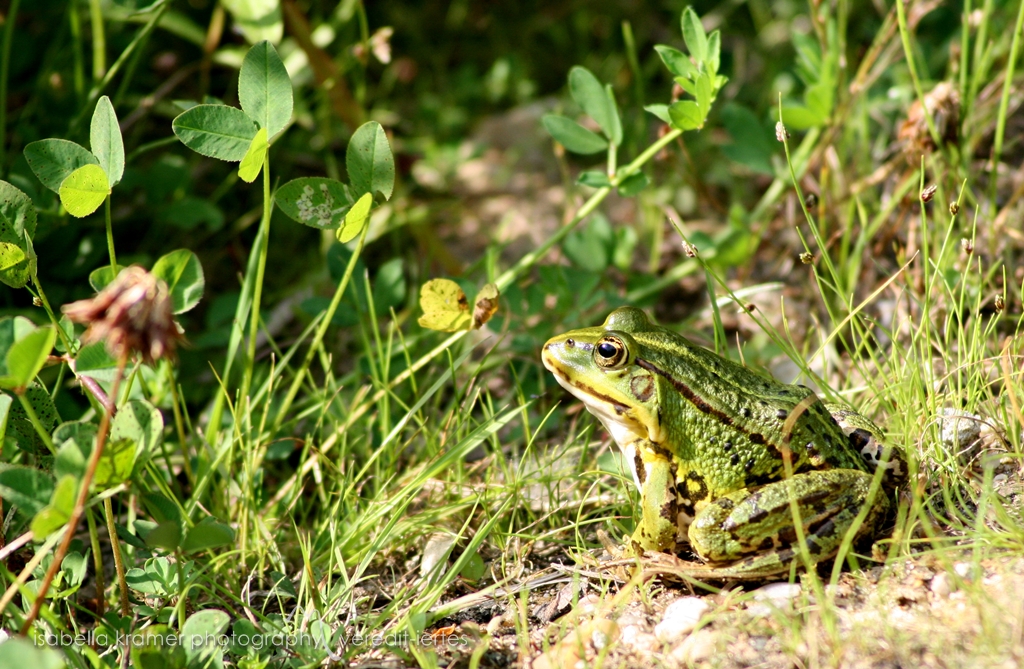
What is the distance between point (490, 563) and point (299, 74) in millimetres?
2367

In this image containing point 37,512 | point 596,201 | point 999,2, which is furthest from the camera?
point 999,2

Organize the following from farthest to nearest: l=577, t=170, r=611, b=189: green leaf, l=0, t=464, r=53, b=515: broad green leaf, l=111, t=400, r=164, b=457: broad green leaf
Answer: l=577, t=170, r=611, b=189: green leaf
l=111, t=400, r=164, b=457: broad green leaf
l=0, t=464, r=53, b=515: broad green leaf

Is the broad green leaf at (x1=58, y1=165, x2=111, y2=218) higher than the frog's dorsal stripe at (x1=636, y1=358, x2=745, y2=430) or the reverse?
higher

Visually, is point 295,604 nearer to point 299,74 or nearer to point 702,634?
point 702,634

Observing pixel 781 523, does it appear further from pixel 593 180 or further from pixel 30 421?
pixel 30 421

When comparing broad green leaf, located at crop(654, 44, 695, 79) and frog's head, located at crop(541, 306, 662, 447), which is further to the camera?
broad green leaf, located at crop(654, 44, 695, 79)

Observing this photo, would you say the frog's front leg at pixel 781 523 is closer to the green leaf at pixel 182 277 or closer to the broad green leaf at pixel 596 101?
the broad green leaf at pixel 596 101

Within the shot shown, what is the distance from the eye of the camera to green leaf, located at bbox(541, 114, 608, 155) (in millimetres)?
3068

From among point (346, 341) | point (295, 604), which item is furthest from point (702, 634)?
point (346, 341)

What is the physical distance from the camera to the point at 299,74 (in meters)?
3.76

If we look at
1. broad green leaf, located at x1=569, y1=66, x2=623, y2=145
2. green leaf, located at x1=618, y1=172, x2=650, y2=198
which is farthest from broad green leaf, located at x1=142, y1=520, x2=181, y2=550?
broad green leaf, located at x1=569, y1=66, x2=623, y2=145

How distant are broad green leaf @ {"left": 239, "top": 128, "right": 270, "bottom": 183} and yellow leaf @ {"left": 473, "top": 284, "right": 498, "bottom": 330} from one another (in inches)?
30.4

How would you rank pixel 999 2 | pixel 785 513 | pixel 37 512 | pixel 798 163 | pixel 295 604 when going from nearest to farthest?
1. pixel 37 512
2. pixel 785 513
3. pixel 295 604
4. pixel 798 163
5. pixel 999 2

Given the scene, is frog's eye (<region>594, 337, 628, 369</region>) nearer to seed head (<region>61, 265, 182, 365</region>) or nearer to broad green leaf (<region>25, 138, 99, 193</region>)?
A: seed head (<region>61, 265, 182, 365</region>)
